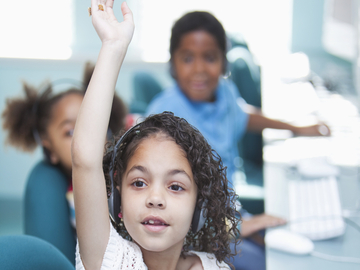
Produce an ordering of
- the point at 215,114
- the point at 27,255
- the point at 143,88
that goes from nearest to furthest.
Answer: the point at 27,255, the point at 215,114, the point at 143,88

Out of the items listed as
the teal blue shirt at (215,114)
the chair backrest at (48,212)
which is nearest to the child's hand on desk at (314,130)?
the teal blue shirt at (215,114)

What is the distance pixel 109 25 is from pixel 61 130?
2.08 feet

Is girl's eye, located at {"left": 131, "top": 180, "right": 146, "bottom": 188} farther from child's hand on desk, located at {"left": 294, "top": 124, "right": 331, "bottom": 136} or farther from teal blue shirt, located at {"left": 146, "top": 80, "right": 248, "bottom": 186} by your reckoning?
child's hand on desk, located at {"left": 294, "top": 124, "right": 331, "bottom": 136}

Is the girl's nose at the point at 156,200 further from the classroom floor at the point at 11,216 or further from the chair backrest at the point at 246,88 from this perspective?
the classroom floor at the point at 11,216

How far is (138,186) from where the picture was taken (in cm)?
59

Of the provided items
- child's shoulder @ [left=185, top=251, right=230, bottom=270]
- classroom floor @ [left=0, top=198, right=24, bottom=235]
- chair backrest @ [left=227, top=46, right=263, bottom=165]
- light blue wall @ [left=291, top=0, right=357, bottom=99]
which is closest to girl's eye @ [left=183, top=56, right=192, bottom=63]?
chair backrest @ [left=227, top=46, right=263, bottom=165]

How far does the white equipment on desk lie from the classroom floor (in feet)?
5.58

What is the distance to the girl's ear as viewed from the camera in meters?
1.09

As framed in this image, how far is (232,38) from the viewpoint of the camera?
Answer: 7.06ft

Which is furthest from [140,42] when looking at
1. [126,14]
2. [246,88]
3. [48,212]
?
[126,14]

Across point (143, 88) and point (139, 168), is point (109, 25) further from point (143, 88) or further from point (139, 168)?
point (143, 88)

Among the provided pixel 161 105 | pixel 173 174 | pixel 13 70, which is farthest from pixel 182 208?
pixel 13 70

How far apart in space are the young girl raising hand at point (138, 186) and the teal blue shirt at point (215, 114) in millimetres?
602

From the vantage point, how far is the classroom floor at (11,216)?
86.0 inches
